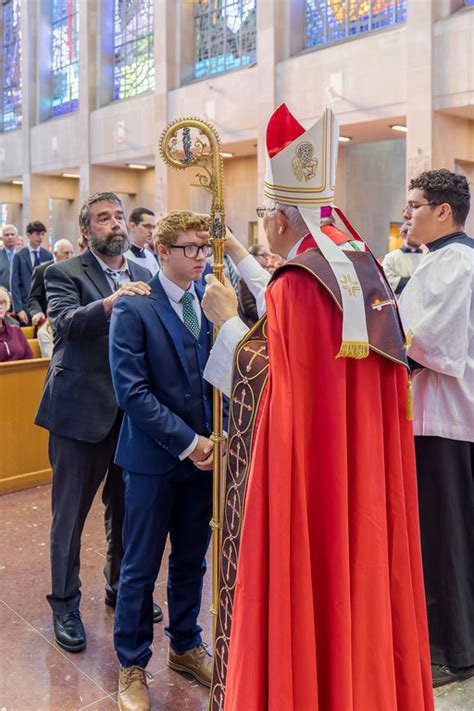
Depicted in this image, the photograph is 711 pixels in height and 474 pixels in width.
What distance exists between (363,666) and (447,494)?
1275 millimetres

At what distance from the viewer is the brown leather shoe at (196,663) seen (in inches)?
116

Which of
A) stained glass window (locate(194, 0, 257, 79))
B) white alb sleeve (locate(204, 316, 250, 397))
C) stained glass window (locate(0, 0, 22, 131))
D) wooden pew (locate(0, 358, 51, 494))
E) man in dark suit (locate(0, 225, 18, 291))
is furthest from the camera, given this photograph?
stained glass window (locate(0, 0, 22, 131))

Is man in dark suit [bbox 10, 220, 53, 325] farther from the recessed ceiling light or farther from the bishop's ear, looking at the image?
the bishop's ear

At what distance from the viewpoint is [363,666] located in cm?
203

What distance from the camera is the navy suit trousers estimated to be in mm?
2721

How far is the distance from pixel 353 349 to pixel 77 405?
1687 millimetres

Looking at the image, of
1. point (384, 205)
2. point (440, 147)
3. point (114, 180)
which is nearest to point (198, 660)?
point (440, 147)

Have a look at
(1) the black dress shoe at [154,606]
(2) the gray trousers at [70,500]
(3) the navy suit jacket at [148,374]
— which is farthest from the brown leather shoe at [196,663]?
(3) the navy suit jacket at [148,374]

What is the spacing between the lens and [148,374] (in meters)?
2.77

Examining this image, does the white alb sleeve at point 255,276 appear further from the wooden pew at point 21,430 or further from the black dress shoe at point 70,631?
the wooden pew at point 21,430

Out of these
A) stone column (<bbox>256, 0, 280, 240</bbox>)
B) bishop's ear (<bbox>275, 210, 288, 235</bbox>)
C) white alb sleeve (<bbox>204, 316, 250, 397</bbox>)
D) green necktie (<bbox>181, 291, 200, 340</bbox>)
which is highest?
stone column (<bbox>256, 0, 280, 240</bbox>)

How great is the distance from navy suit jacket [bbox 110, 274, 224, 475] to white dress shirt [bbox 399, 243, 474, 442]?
1030 millimetres

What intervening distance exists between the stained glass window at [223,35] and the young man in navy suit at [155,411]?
12220mm

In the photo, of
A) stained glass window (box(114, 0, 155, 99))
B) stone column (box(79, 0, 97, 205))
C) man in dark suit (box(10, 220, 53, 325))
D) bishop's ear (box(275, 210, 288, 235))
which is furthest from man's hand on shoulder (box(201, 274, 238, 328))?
stone column (box(79, 0, 97, 205))
